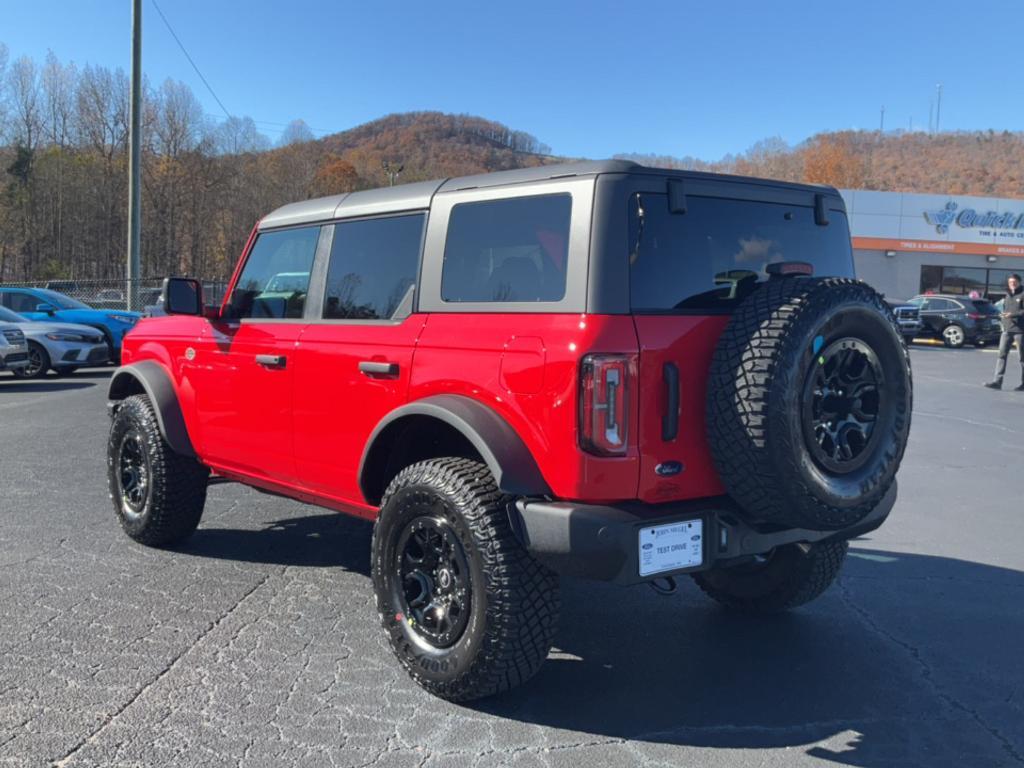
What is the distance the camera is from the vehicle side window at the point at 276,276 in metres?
4.57

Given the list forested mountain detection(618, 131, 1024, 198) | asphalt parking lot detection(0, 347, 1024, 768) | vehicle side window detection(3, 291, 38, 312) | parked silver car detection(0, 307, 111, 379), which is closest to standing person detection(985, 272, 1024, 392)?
asphalt parking lot detection(0, 347, 1024, 768)

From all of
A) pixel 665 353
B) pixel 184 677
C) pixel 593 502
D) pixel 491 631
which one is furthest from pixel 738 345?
pixel 184 677

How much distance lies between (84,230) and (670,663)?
6530cm

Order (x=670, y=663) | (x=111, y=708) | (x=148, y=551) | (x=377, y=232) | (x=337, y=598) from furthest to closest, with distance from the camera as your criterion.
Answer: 1. (x=148, y=551)
2. (x=337, y=598)
3. (x=377, y=232)
4. (x=670, y=663)
5. (x=111, y=708)

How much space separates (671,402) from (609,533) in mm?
514

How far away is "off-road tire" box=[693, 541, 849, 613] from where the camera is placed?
4.21 meters

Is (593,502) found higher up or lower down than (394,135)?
lower down

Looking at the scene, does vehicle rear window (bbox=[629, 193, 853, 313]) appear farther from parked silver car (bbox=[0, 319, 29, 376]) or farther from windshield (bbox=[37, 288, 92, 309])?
windshield (bbox=[37, 288, 92, 309])

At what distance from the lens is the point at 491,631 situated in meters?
Result: 3.17

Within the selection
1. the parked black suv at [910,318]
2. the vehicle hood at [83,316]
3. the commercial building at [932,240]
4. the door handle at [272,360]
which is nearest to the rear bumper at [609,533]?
the door handle at [272,360]

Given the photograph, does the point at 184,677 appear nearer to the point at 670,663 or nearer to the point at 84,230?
the point at 670,663

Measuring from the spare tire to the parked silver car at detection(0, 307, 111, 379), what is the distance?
48.3 feet

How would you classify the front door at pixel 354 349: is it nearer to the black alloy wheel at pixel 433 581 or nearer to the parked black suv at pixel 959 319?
the black alloy wheel at pixel 433 581

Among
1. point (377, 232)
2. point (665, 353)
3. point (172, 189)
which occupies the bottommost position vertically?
point (665, 353)
